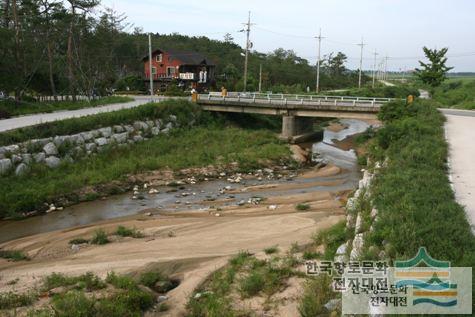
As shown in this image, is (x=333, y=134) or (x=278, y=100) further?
(x=333, y=134)

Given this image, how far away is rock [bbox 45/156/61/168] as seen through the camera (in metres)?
22.6

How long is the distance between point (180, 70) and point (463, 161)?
5037cm

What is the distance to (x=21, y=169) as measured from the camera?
2094 cm

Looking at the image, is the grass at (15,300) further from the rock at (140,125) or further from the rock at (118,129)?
the rock at (140,125)

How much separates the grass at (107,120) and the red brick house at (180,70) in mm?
24600

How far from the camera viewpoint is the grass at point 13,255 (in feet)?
44.8

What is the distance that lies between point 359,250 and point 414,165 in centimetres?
582

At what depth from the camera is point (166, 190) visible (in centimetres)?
2295

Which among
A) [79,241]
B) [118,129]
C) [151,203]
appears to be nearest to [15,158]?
[151,203]

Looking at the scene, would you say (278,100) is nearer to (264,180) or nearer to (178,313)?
(264,180)

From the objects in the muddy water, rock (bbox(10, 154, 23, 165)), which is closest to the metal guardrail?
the muddy water

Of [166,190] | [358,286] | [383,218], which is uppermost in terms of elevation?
[383,218]

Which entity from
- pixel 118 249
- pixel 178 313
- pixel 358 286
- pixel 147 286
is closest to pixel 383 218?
pixel 358 286

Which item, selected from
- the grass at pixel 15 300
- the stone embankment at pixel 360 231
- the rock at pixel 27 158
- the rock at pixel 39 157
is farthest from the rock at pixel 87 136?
the stone embankment at pixel 360 231
